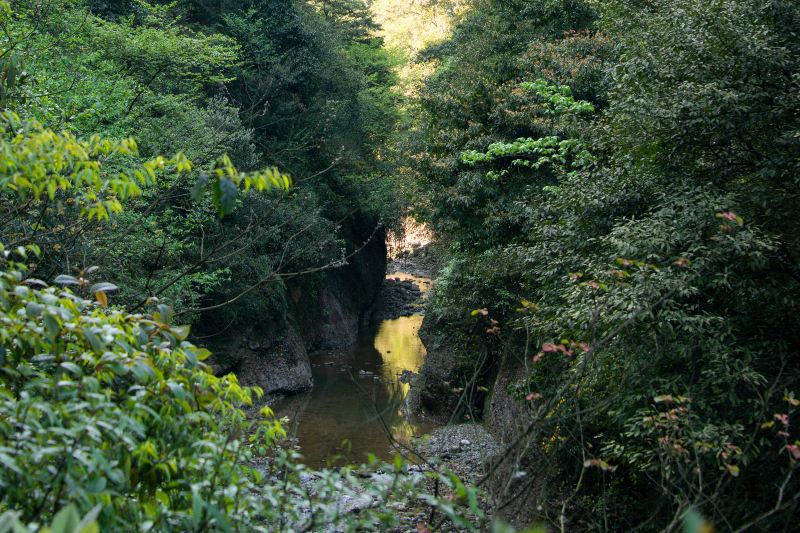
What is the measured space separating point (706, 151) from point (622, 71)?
8.58 ft

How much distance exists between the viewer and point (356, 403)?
17.6 meters

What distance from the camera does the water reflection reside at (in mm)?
14305

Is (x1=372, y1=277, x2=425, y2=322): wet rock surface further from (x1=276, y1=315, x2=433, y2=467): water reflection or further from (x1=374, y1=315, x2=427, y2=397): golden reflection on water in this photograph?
(x1=276, y1=315, x2=433, y2=467): water reflection

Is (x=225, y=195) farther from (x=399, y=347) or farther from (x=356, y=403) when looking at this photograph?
(x=399, y=347)

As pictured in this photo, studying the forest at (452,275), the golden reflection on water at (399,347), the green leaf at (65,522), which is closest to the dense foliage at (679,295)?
the forest at (452,275)

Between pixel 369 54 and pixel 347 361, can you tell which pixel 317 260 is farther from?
pixel 369 54

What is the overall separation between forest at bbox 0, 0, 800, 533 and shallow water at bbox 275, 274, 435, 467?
776mm

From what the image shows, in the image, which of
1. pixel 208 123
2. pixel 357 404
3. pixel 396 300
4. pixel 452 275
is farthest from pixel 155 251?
pixel 396 300

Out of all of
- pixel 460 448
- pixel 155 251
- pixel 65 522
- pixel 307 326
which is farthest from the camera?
pixel 307 326

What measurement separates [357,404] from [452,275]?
4.62 m

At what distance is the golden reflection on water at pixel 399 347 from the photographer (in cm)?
2172

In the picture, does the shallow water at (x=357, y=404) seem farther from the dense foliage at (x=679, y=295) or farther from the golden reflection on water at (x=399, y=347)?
the dense foliage at (x=679, y=295)

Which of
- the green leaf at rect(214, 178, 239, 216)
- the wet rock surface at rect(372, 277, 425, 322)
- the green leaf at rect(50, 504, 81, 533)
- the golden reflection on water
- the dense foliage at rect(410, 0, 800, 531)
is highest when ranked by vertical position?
the green leaf at rect(214, 178, 239, 216)

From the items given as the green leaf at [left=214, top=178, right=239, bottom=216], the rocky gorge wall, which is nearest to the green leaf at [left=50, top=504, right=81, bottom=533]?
the green leaf at [left=214, top=178, right=239, bottom=216]
